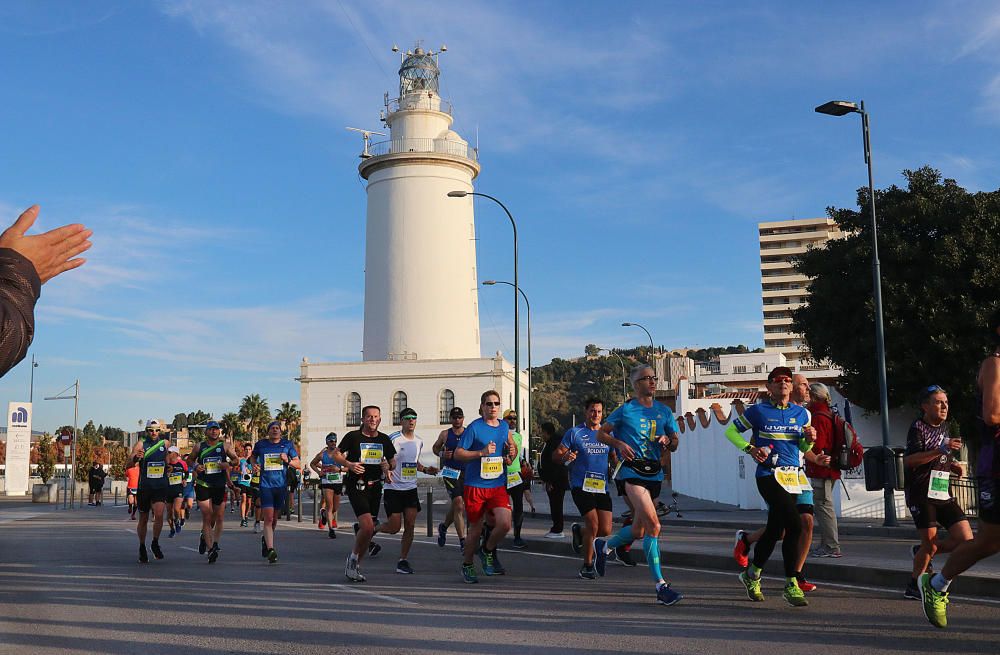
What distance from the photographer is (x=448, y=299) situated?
58.8 meters

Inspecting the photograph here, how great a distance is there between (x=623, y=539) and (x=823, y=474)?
3.08m

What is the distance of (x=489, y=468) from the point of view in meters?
11.1

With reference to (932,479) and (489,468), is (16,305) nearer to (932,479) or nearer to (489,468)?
(932,479)

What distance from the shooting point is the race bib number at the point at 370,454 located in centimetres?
1207

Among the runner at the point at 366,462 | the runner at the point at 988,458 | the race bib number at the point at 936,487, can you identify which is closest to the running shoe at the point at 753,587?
the race bib number at the point at 936,487

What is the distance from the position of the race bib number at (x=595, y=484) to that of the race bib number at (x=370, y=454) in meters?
2.47

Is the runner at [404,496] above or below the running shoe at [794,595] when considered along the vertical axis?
above

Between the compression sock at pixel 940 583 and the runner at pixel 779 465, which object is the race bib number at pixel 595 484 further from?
the compression sock at pixel 940 583

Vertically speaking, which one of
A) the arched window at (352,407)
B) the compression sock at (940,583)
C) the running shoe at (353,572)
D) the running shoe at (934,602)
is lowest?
the running shoe at (353,572)

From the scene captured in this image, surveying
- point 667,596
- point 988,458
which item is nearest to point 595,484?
point 667,596

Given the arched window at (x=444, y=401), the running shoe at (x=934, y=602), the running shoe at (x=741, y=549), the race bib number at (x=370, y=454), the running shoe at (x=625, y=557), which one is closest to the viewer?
the running shoe at (x=934, y=602)

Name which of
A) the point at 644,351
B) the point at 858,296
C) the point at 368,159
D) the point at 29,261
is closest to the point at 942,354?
the point at 858,296

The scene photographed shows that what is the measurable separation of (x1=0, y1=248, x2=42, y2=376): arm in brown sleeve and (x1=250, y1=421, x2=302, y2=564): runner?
35.6 feet

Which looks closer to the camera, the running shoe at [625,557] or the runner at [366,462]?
the runner at [366,462]
